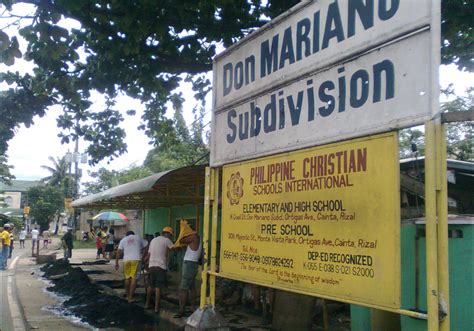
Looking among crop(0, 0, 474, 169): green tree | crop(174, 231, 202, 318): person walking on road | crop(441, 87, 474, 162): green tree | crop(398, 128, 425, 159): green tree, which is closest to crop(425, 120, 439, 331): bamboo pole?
crop(398, 128, 425, 159): green tree

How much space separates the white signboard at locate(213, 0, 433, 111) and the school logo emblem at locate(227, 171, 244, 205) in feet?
2.44

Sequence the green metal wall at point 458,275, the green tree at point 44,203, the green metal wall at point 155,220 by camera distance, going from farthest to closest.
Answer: the green tree at point 44,203 < the green metal wall at point 155,220 < the green metal wall at point 458,275

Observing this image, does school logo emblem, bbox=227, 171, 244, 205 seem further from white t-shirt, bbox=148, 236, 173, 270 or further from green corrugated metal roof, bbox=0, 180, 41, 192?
green corrugated metal roof, bbox=0, 180, 41, 192

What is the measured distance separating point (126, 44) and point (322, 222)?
506cm

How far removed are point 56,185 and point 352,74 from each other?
6121 centimetres

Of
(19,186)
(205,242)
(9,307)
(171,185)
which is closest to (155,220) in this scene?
(171,185)

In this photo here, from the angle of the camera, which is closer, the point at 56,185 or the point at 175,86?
the point at 175,86

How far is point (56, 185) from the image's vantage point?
59812 mm

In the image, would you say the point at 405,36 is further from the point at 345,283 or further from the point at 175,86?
the point at 175,86

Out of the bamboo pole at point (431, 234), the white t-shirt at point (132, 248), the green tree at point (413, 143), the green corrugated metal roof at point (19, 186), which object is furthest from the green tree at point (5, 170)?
the bamboo pole at point (431, 234)

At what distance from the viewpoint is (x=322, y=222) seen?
3369 mm

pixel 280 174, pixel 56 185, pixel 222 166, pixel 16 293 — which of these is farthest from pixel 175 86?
pixel 56 185

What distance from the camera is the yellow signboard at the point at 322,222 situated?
2873 millimetres

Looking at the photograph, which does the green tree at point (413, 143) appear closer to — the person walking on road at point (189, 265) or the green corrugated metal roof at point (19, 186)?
the person walking on road at point (189, 265)
